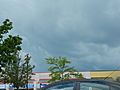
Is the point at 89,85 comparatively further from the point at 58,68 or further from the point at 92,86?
the point at 58,68

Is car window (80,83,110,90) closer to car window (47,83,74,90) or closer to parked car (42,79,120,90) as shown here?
parked car (42,79,120,90)

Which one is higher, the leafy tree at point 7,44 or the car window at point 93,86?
the leafy tree at point 7,44

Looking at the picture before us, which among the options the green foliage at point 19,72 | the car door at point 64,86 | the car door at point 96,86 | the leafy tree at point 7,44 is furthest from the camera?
the green foliage at point 19,72

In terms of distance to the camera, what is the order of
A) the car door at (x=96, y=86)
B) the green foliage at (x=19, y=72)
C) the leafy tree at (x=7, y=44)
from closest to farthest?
1. the car door at (x=96, y=86)
2. the leafy tree at (x=7, y=44)
3. the green foliage at (x=19, y=72)

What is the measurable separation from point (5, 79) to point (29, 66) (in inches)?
344

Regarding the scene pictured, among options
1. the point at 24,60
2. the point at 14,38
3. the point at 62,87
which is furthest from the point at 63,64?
the point at 62,87

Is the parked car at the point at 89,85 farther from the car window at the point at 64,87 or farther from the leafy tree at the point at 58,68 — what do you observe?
the leafy tree at the point at 58,68

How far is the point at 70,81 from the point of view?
33.5 ft

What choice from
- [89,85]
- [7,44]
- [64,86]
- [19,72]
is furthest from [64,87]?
[19,72]

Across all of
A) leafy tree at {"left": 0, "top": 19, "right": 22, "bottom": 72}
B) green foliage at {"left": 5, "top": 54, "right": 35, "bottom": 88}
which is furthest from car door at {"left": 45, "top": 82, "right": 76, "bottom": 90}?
green foliage at {"left": 5, "top": 54, "right": 35, "bottom": 88}

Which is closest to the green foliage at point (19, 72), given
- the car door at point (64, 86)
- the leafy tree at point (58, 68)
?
the leafy tree at point (58, 68)

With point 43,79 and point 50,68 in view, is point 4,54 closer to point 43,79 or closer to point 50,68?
point 50,68

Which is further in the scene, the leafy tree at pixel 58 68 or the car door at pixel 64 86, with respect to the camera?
the leafy tree at pixel 58 68

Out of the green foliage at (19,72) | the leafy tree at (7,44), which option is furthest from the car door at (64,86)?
the green foliage at (19,72)
